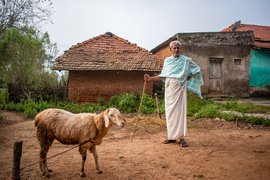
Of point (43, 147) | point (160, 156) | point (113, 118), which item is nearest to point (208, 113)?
point (160, 156)

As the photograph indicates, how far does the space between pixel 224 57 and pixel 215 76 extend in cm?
139

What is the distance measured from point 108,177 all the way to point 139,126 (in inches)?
177

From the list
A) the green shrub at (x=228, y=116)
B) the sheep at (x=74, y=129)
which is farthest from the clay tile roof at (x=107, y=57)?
the sheep at (x=74, y=129)

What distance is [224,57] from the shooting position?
50.9 feet

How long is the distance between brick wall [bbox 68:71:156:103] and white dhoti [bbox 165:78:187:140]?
7.73 m

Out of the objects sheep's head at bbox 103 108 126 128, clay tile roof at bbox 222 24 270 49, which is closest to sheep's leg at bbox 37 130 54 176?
sheep's head at bbox 103 108 126 128

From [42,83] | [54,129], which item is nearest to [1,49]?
[42,83]

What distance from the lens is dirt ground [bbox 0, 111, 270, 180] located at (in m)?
3.91

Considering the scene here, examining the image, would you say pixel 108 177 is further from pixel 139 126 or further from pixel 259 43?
pixel 259 43

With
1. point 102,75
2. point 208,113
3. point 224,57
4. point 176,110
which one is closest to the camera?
point 176,110

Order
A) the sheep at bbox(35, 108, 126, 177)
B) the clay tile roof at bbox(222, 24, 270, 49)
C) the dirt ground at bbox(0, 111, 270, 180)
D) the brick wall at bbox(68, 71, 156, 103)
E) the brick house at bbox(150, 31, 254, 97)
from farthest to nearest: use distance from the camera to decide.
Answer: the clay tile roof at bbox(222, 24, 270, 49) → the brick house at bbox(150, 31, 254, 97) → the brick wall at bbox(68, 71, 156, 103) → the dirt ground at bbox(0, 111, 270, 180) → the sheep at bbox(35, 108, 126, 177)

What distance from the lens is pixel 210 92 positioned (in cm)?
1560

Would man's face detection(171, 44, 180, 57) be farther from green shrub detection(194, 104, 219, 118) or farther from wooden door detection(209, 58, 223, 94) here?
wooden door detection(209, 58, 223, 94)

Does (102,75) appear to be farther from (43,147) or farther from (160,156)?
(43,147)
